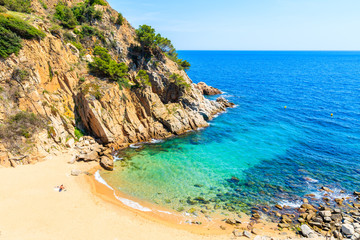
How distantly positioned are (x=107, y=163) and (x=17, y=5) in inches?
1367

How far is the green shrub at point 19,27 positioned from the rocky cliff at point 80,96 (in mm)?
1176

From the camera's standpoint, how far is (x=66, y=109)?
1361 inches

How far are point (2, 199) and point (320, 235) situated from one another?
3444 cm

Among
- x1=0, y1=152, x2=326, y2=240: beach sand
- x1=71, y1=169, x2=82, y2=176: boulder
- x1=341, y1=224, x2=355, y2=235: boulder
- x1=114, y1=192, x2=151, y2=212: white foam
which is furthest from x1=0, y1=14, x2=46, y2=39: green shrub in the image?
x1=341, y1=224, x2=355, y2=235: boulder

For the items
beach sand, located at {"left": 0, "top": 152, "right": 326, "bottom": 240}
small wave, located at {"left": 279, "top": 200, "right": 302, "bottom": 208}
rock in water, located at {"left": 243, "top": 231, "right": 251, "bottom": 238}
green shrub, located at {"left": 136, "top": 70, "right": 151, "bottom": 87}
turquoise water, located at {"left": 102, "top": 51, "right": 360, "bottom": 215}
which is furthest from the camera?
green shrub, located at {"left": 136, "top": 70, "right": 151, "bottom": 87}

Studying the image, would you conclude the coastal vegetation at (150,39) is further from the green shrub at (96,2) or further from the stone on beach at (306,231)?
the stone on beach at (306,231)

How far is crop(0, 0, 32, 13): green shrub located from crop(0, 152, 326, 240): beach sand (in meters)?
30.4

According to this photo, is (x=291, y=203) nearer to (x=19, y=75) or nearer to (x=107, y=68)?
(x=107, y=68)

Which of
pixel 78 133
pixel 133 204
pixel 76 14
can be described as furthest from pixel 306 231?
pixel 76 14

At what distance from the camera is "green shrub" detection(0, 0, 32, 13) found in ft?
118

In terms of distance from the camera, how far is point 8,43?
96.0ft

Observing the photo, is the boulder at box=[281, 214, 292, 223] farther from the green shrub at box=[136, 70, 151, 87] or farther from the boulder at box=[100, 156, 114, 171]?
the green shrub at box=[136, 70, 151, 87]

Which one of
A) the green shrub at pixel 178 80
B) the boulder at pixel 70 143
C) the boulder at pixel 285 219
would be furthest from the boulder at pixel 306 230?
the green shrub at pixel 178 80

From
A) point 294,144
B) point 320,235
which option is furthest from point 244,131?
point 320,235
